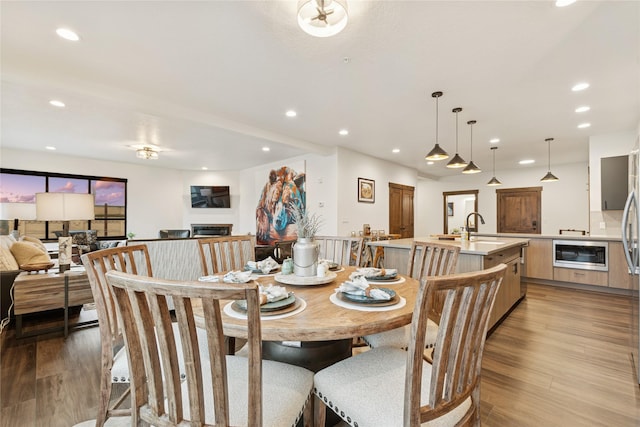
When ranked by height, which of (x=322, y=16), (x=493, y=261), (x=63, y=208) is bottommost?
(x=493, y=261)

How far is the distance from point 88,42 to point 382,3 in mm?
2301

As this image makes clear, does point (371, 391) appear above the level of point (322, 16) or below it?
below

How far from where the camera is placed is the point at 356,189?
6043 millimetres

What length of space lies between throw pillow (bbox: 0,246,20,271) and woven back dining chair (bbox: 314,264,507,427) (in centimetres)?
347

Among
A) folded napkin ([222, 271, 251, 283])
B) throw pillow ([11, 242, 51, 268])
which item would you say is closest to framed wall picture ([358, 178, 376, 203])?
folded napkin ([222, 271, 251, 283])

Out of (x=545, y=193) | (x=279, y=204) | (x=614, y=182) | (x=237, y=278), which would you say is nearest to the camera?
(x=237, y=278)

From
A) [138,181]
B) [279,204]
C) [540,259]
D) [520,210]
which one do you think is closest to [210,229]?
[138,181]

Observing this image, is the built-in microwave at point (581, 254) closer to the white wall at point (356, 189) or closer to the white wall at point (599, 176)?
the white wall at point (599, 176)

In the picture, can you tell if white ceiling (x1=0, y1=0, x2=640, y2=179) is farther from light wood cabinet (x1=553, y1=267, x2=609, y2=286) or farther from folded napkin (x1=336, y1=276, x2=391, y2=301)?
light wood cabinet (x1=553, y1=267, x2=609, y2=286)

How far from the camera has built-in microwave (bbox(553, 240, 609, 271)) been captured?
169 inches

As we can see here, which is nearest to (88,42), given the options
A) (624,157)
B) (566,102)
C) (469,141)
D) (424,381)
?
(424,381)

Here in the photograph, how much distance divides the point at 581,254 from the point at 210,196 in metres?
8.47

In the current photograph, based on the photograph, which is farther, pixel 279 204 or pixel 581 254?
pixel 279 204

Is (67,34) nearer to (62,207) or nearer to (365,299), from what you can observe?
(62,207)
